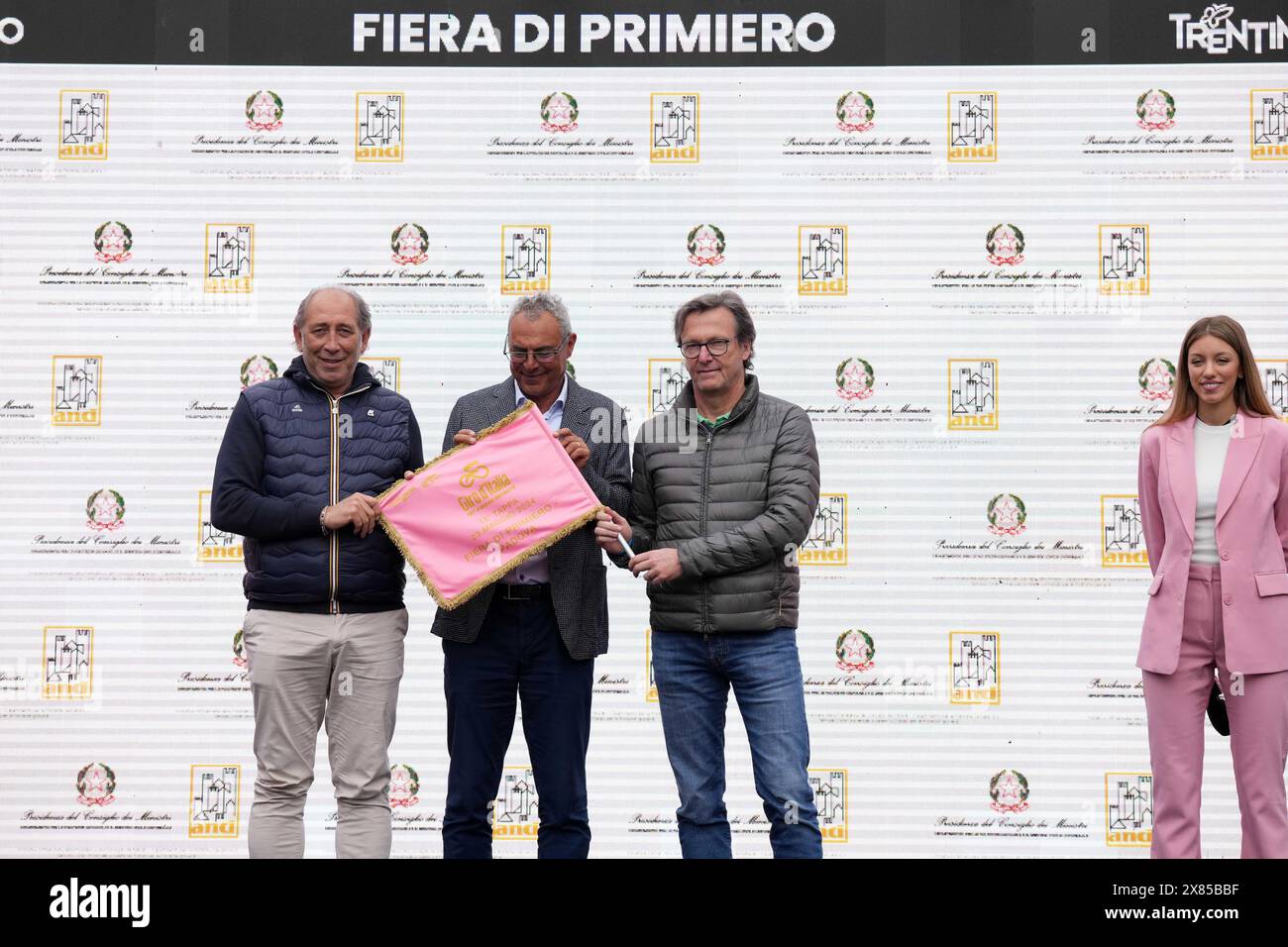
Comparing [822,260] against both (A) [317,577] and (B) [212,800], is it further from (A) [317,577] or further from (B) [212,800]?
(B) [212,800]

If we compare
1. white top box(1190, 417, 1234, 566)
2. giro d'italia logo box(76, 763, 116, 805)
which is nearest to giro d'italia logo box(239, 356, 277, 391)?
giro d'italia logo box(76, 763, 116, 805)

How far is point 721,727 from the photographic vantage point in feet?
11.5

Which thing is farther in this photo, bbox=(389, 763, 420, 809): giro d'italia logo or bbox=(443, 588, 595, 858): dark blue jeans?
bbox=(389, 763, 420, 809): giro d'italia logo

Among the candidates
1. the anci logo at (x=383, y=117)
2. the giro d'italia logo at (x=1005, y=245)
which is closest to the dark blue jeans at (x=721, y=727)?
the giro d'italia logo at (x=1005, y=245)

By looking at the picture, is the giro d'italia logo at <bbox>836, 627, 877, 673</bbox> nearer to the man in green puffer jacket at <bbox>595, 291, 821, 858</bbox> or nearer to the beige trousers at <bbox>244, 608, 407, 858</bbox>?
the man in green puffer jacket at <bbox>595, 291, 821, 858</bbox>

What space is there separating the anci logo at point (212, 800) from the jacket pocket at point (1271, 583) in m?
3.68

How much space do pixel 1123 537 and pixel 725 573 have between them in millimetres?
2066

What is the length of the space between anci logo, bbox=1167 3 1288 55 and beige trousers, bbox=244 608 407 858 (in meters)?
3.77

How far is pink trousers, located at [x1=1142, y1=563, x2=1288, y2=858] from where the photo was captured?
11.7ft

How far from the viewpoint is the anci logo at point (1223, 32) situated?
15.4 ft

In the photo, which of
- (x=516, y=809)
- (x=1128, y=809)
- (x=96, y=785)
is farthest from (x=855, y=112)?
(x=96, y=785)

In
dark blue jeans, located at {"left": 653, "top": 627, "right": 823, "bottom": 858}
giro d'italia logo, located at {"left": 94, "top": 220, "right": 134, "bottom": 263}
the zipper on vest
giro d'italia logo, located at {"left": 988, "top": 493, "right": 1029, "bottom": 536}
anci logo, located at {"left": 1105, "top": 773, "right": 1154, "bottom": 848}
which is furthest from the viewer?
giro d'italia logo, located at {"left": 94, "top": 220, "right": 134, "bottom": 263}

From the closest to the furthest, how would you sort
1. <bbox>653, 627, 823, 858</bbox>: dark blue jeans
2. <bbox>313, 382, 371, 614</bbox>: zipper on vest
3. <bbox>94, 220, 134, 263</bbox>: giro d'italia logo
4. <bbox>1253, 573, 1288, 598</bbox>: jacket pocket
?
<bbox>653, 627, 823, 858</bbox>: dark blue jeans
<bbox>313, 382, 371, 614</bbox>: zipper on vest
<bbox>1253, 573, 1288, 598</bbox>: jacket pocket
<bbox>94, 220, 134, 263</bbox>: giro d'italia logo

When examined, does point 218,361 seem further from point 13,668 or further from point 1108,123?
point 1108,123
